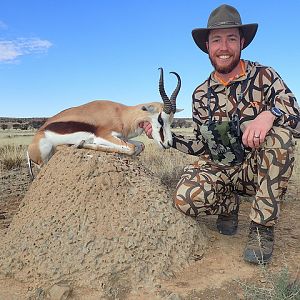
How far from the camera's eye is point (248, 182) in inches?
162

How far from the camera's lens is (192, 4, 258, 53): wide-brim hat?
13.3 feet

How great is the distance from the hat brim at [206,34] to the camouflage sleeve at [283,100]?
1.46 ft

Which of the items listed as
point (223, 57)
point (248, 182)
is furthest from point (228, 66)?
point (248, 182)

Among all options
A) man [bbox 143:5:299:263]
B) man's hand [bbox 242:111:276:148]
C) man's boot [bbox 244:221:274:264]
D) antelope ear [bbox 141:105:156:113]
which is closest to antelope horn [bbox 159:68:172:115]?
antelope ear [bbox 141:105:156:113]

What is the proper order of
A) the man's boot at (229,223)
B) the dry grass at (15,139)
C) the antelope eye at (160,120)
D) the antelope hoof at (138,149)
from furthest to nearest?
the dry grass at (15,139) < the antelope eye at (160,120) < the antelope hoof at (138,149) < the man's boot at (229,223)

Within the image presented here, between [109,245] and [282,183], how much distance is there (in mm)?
1560

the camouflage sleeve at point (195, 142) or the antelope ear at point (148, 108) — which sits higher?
the antelope ear at point (148, 108)

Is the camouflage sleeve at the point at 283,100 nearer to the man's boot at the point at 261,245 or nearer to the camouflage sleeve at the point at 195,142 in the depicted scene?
the camouflage sleeve at the point at 195,142

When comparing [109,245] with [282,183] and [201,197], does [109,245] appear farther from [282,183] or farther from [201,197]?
[282,183]

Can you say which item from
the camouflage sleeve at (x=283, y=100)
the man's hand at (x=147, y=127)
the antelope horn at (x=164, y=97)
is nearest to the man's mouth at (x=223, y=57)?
the camouflage sleeve at (x=283, y=100)

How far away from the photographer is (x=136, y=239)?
12.0 feet

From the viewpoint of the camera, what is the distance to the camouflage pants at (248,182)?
3658 mm

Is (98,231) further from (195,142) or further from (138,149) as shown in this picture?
(138,149)

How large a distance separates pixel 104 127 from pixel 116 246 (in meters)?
2.44
